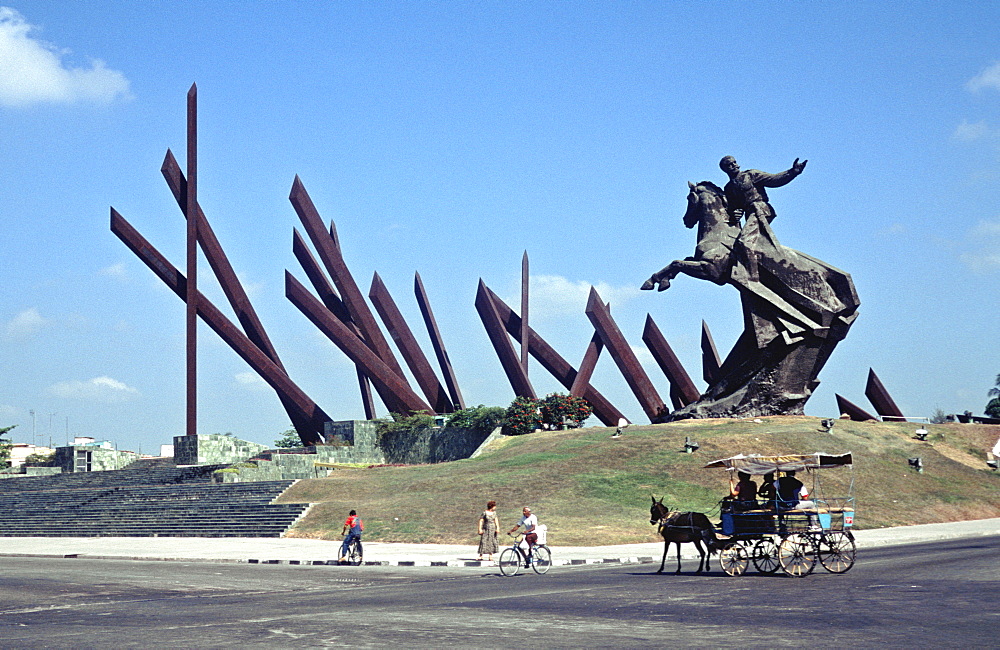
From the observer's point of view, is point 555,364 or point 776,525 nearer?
point 776,525

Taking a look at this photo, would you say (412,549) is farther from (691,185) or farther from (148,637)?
(691,185)

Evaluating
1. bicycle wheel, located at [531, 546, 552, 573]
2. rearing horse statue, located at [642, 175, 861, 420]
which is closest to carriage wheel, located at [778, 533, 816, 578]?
bicycle wheel, located at [531, 546, 552, 573]

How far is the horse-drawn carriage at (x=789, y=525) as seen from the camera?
16.1 metres

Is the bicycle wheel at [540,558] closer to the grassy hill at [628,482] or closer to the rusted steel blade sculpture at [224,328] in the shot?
the grassy hill at [628,482]

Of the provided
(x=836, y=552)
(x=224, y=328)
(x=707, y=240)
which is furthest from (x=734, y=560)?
(x=224, y=328)

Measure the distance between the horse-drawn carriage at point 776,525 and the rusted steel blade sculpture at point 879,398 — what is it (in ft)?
112

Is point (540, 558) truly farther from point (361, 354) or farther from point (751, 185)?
point (361, 354)

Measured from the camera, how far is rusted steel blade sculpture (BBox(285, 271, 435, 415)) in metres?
48.5

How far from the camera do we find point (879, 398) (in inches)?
1953

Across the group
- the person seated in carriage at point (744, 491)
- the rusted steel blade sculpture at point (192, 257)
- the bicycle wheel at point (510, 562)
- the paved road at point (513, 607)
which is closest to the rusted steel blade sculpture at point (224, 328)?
the rusted steel blade sculpture at point (192, 257)

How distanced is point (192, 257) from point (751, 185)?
2680 centimetres

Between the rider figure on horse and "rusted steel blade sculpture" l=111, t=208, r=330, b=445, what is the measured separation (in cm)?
2210

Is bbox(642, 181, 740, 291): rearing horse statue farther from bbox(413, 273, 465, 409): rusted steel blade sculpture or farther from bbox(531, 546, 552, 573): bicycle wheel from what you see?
bbox(531, 546, 552, 573): bicycle wheel

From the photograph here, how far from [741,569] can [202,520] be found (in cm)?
2080
